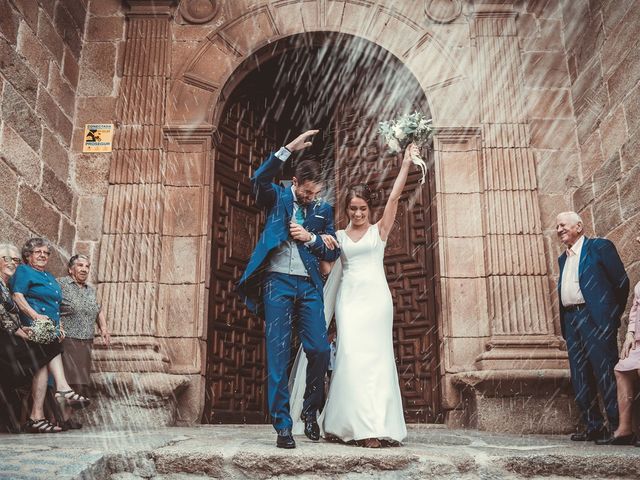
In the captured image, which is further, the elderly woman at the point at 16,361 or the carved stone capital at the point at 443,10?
the carved stone capital at the point at 443,10

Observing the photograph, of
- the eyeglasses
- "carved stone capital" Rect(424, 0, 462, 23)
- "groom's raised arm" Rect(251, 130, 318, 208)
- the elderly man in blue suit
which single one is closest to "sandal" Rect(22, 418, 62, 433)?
the eyeglasses

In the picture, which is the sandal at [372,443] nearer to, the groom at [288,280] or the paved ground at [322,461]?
the paved ground at [322,461]

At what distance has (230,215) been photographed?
7.49 meters

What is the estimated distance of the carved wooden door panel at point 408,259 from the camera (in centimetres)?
688

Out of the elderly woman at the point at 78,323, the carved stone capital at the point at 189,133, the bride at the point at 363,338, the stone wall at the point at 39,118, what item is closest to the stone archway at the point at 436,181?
the carved stone capital at the point at 189,133

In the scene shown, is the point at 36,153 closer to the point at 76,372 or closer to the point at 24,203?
the point at 24,203

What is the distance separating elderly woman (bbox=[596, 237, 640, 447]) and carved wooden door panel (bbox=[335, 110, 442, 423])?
2261 mm

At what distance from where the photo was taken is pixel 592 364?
196 inches

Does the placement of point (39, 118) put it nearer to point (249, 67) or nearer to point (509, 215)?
point (249, 67)

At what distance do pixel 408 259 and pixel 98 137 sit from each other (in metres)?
3.67

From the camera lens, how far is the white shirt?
5.10 metres

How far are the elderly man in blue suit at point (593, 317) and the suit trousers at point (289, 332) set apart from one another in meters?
2.16

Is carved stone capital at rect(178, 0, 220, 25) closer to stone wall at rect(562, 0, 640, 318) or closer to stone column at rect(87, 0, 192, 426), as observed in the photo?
stone column at rect(87, 0, 192, 426)

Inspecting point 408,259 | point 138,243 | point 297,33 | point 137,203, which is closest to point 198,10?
point 297,33
